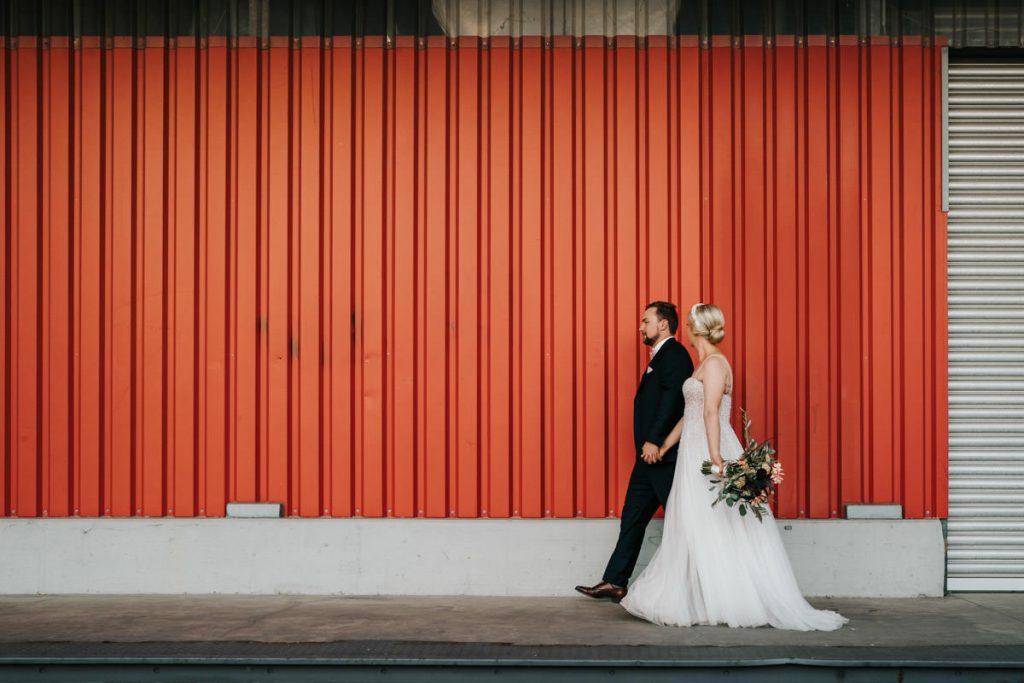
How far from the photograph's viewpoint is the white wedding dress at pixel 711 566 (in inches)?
272

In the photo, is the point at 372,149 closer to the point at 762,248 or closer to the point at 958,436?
the point at 762,248

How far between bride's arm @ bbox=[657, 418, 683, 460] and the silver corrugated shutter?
219cm

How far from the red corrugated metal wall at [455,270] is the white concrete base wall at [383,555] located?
15cm

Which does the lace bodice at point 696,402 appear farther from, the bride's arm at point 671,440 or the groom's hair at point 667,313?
the groom's hair at point 667,313

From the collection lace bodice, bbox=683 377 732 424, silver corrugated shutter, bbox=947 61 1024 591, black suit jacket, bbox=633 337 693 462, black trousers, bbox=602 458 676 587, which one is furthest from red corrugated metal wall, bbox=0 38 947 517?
lace bodice, bbox=683 377 732 424

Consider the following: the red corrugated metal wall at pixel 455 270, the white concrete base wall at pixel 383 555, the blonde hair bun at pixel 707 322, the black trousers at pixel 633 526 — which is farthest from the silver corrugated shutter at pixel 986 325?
the black trousers at pixel 633 526

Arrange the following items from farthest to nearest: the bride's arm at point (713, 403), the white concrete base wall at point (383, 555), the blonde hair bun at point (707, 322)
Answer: the white concrete base wall at point (383, 555), the blonde hair bun at point (707, 322), the bride's arm at point (713, 403)

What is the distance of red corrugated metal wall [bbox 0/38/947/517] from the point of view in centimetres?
805

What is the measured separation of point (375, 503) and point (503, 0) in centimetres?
373

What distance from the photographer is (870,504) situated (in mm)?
8000

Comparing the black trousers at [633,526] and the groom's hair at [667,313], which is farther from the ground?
the groom's hair at [667,313]

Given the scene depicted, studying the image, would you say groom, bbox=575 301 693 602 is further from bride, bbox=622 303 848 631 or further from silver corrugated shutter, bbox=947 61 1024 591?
silver corrugated shutter, bbox=947 61 1024 591

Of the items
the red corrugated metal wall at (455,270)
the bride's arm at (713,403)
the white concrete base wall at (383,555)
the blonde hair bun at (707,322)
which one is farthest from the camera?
the red corrugated metal wall at (455,270)

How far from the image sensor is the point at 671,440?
739 centimetres
